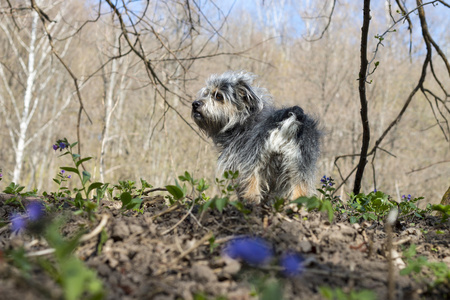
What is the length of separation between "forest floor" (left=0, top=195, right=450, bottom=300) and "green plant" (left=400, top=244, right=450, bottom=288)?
15 mm

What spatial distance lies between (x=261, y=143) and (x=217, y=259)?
7.24 ft

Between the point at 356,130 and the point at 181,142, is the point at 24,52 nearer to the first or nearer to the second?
the point at 181,142

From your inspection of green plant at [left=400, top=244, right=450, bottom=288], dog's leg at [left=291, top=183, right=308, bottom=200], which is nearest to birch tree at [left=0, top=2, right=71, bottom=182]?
dog's leg at [left=291, top=183, right=308, bottom=200]

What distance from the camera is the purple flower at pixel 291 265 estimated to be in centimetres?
179

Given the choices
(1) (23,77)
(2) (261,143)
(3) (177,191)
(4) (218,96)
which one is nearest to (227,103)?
(4) (218,96)

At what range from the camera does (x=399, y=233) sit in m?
3.01

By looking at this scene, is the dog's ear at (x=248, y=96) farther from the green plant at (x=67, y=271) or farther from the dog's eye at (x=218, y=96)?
the green plant at (x=67, y=271)

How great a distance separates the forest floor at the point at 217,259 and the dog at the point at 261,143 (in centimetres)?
102

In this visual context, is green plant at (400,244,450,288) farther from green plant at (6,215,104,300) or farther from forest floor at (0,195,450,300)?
green plant at (6,215,104,300)

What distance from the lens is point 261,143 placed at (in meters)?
4.07

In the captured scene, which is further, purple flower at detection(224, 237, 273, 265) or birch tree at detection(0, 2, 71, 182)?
birch tree at detection(0, 2, 71, 182)

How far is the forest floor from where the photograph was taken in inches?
63.7

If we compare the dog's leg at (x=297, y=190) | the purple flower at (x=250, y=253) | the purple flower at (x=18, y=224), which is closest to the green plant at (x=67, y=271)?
the purple flower at (x=18, y=224)

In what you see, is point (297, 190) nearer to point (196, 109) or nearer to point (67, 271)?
point (196, 109)
